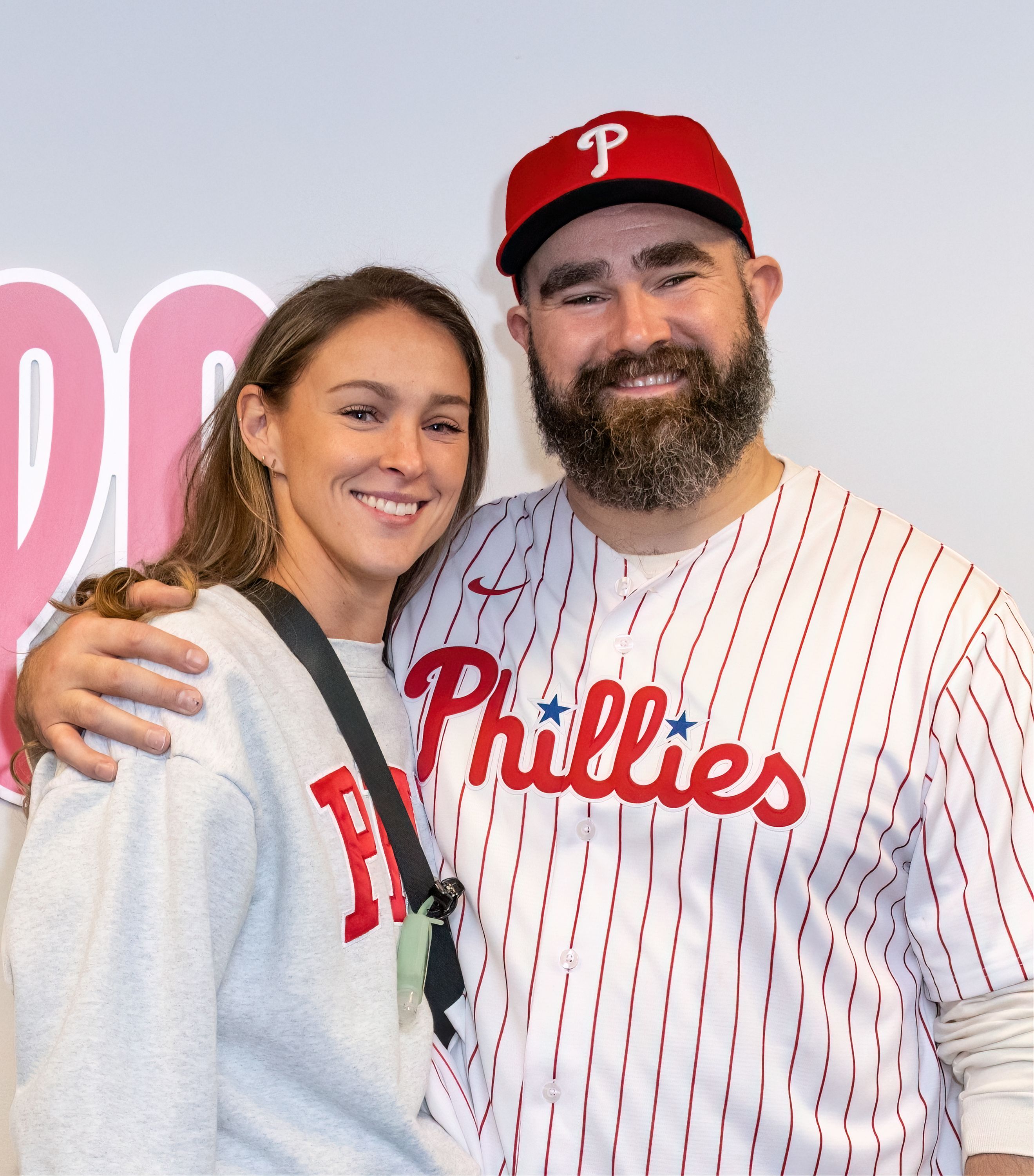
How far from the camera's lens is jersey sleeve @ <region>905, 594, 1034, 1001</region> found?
1.19m

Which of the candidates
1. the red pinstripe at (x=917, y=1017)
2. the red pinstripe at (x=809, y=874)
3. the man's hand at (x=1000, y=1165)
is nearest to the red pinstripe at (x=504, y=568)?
the red pinstripe at (x=809, y=874)

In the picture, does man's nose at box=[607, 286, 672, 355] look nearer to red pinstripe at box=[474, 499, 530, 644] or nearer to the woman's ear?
red pinstripe at box=[474, 499, 530, 644]

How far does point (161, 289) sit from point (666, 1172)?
4.89ft

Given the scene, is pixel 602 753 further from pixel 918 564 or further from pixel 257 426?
pixel 257 426

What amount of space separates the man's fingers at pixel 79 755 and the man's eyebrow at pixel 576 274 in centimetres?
79

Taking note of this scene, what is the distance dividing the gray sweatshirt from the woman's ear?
8.0 inches

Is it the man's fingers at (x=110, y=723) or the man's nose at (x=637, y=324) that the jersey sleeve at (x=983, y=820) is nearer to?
the man's nose at (x=637, y=324)

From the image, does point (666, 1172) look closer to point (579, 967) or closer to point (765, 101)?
Result: point (579, 967)

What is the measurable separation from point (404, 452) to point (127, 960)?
622mm

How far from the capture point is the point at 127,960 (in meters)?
0.94

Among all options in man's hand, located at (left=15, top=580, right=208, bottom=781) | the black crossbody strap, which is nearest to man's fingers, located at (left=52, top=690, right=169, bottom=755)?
man's hand, located at (left=15, top=580, right=208, bottom=781)

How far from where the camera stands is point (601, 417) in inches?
54.4

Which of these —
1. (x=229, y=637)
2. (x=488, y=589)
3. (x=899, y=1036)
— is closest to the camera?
(x=229, y=637)

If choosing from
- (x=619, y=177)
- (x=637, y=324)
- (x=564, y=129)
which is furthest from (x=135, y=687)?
(x=564, y=129)
